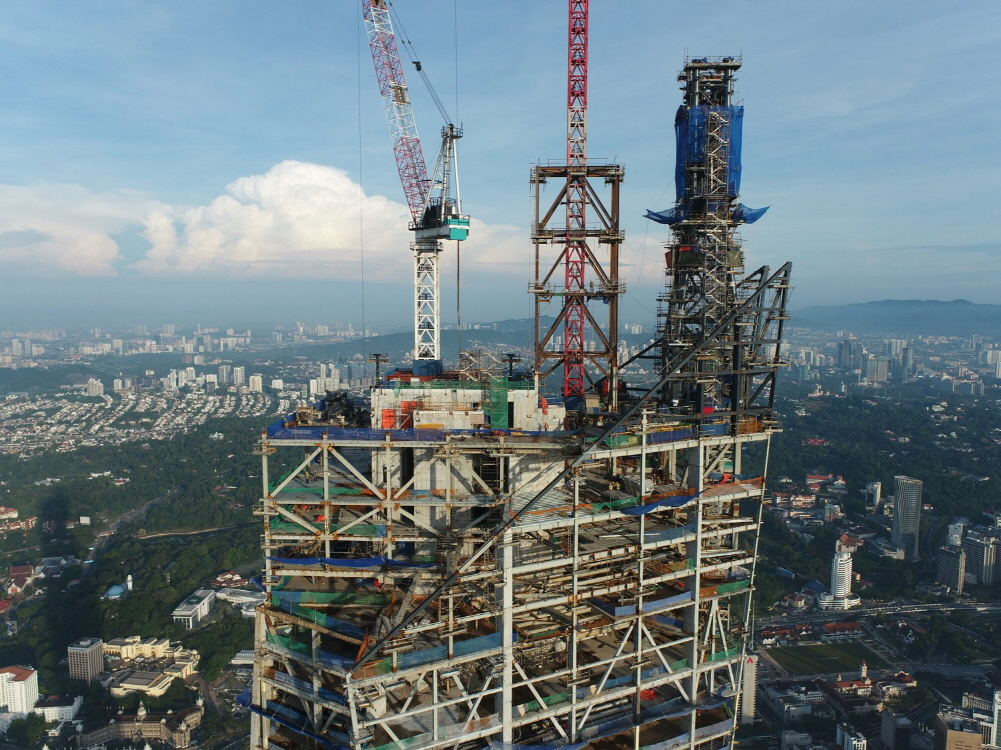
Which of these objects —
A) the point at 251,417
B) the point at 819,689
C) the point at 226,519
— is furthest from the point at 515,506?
the point at 251,417

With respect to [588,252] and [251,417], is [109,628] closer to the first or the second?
[588,252]

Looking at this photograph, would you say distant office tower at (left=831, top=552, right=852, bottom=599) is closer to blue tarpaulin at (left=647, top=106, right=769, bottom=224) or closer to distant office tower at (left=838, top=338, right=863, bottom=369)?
blue tarpaulin at (left=647, top=106, right=769, bottom=224)

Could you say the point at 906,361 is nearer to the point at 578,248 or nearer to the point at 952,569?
the point at 952,569

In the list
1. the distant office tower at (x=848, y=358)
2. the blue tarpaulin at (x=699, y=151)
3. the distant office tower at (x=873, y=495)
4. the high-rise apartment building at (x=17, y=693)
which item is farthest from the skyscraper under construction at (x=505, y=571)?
the distant office tower at (x=848, y=358)

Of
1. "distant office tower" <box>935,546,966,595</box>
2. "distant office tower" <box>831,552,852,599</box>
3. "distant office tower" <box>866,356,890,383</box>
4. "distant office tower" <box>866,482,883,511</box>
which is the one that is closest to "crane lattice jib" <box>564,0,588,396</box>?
"distant office tower" <box>831,552,852,599</box>

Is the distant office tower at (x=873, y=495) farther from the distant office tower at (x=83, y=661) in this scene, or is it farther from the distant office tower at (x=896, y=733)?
the distant office tower at (x=83, y=661)

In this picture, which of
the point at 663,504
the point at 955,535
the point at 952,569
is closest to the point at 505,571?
Result: the point at 663,504

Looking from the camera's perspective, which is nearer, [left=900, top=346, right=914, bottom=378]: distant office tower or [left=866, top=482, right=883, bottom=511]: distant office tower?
[left=866, top=482, right=883, bottom=511]: distant office tower
